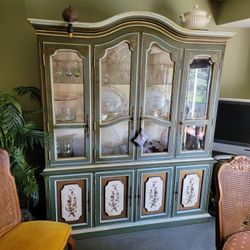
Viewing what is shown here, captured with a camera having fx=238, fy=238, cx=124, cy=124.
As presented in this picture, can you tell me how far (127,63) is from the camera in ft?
6.97

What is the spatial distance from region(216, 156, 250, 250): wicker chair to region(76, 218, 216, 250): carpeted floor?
0.80 meters

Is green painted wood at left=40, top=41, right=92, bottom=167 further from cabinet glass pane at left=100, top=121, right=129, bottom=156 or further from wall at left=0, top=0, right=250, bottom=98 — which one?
wall at left=0, top=0, right=250, bottom=98

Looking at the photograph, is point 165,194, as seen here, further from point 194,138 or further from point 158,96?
point 158,96

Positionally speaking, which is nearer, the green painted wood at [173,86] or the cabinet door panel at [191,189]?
the green painted wood at [173,86]

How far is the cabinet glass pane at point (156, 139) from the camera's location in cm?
235

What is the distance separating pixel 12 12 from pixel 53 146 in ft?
4.30

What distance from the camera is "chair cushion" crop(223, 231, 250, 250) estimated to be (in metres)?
1.41

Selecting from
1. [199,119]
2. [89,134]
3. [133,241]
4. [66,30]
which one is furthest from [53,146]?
[199,119]

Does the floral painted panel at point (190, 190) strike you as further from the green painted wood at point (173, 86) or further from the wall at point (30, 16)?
the wall at point (30, 16)

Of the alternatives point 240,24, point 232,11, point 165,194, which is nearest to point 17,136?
point 165,194

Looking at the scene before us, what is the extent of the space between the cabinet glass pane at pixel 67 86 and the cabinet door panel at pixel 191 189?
1175 mm

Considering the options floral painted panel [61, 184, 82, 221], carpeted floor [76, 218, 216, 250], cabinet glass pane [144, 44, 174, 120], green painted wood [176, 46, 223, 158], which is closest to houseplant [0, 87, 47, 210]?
floral painted panel [61, 184, 82, 221]

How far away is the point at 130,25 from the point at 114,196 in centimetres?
156

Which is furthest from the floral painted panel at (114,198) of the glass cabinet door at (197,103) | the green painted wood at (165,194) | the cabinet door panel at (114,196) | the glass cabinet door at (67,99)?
the glass cabinet door at (197,103)
